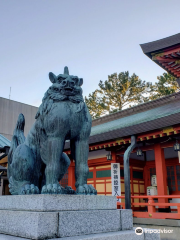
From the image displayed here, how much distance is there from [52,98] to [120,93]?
2556 centimetres

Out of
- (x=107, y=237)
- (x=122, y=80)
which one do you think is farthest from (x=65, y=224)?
(x=122, y=80)

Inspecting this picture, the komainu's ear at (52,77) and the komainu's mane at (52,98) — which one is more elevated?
the komainu's ear at (52,77)

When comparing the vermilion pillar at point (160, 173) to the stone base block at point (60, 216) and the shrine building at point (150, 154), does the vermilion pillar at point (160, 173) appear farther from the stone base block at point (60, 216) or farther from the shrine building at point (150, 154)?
the stone base block at point (60, 216)

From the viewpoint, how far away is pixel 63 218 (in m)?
2.04

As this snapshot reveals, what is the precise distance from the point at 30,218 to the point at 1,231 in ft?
1.91

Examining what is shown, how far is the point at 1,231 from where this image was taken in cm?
234

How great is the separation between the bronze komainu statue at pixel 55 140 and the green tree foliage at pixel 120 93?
80.8ft

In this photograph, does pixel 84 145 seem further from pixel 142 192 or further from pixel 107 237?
pixel 142 192

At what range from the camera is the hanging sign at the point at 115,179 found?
926 cm

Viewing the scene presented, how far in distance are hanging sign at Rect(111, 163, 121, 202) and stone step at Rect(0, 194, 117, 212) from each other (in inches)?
276

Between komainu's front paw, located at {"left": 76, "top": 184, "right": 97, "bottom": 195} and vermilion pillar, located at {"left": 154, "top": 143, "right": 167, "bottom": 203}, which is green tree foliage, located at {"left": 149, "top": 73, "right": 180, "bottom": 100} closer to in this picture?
vermilion pillar, located at {"left": 154, "top": 143, "right": 167, "bottom": 203}

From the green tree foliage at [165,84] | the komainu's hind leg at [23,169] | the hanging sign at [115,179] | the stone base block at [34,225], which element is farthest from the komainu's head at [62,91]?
the green tree foliage at [165,84]

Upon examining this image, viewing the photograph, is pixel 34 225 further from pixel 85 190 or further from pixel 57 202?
pixel 85 190

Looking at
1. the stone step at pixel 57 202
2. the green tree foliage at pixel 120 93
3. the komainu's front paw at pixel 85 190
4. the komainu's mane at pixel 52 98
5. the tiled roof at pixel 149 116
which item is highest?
the green tree foliage at pixel 120 93
